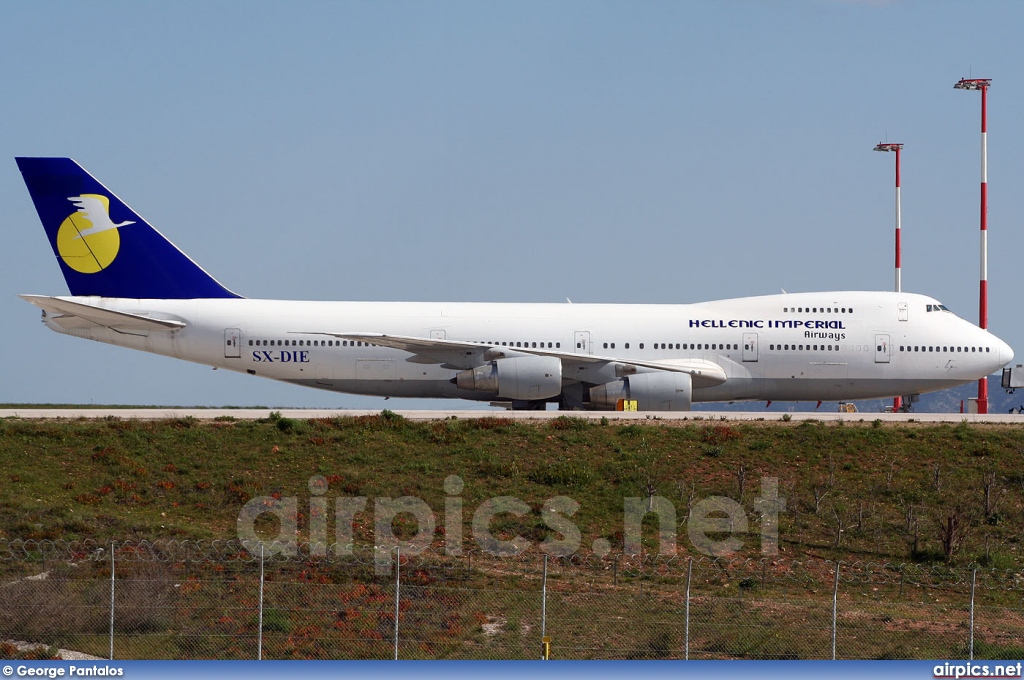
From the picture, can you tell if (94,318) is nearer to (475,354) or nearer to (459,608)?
(475,354)

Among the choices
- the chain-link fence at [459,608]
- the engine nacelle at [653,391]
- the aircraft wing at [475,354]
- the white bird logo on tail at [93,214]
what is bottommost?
the chain-link fence at [459,608]

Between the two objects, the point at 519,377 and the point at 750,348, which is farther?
the point at 750,348

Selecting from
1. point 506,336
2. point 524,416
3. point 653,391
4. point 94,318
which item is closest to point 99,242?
point 94,318

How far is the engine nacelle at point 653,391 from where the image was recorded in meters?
39.5

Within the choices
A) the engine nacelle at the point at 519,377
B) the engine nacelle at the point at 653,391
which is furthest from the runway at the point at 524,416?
the engine nacelle at the point at 519,377

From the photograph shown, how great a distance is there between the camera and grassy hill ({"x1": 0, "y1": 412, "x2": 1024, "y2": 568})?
2695 centimetres

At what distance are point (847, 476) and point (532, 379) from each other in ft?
37.9

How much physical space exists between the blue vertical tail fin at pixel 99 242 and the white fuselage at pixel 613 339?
29.8 inches

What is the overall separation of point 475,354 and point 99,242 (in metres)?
13.3

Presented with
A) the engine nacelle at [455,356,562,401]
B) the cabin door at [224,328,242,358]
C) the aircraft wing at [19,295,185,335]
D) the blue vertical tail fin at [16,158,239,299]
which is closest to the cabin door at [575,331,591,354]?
the engine nacelle at [455,356,562,401]

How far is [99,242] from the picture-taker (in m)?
41.6

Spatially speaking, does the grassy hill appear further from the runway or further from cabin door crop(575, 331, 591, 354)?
cabin door crop(575, 331, 591, 354)

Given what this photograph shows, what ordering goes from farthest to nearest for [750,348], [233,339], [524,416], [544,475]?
[750,348] < [233,339] < [524,416] < [544,475]

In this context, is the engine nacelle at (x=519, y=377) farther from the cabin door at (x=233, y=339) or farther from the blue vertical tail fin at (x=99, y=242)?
the blue vertical tail fin at (x=99, y=242)
